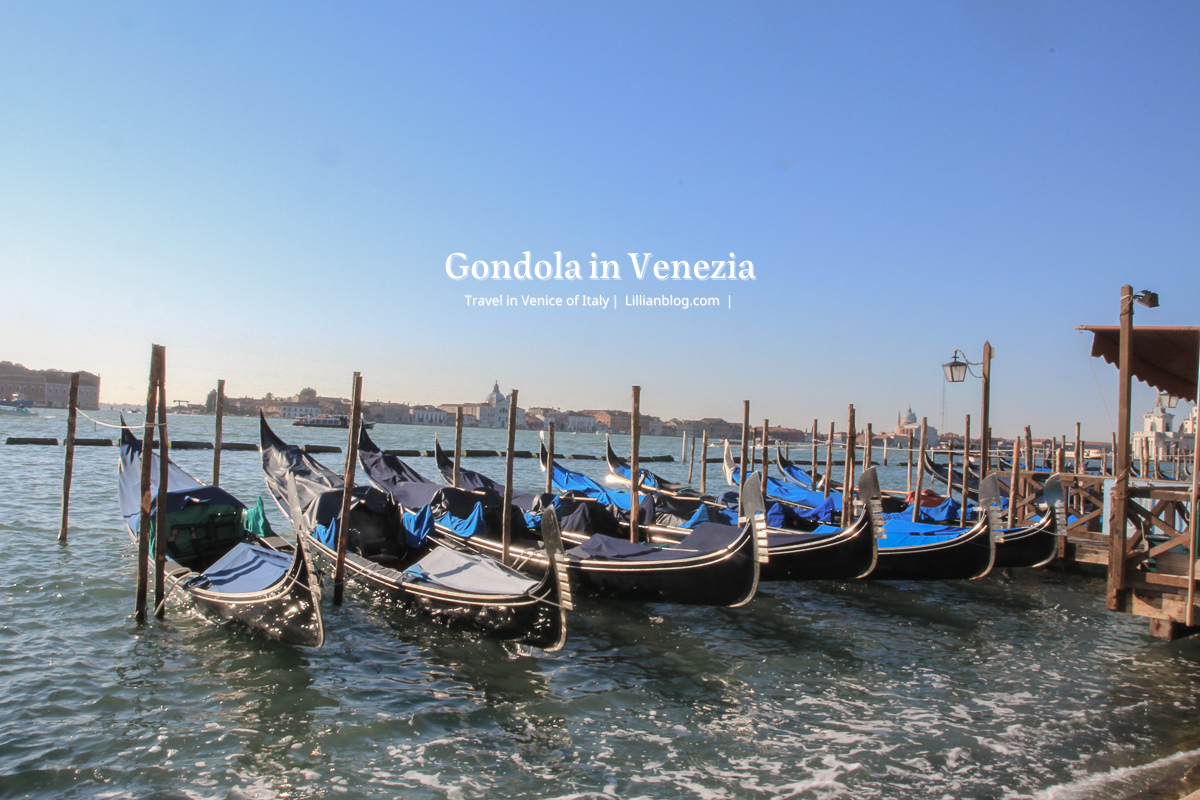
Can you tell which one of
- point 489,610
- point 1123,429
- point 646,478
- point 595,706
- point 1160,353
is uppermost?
point 1160,353

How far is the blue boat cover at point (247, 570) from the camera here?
4.98 m

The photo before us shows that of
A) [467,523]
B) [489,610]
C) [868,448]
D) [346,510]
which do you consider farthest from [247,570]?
[868,448]

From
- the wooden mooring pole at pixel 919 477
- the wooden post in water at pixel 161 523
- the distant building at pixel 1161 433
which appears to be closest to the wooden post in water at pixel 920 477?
the wooden mooring pole at pixel 919 477

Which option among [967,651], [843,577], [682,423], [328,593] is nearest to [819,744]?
[967,651]

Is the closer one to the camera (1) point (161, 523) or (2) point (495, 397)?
(1) point (161, 523)

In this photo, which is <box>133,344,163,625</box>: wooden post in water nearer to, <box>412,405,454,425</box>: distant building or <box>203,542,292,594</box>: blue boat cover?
<box>203,542,292,594</box>: blue boat cover

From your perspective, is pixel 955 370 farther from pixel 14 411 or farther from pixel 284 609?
pixel 14 411

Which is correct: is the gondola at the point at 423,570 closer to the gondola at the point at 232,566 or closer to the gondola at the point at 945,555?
the gondola at the point at 232,566


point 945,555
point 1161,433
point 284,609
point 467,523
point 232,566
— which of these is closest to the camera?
point 284,609

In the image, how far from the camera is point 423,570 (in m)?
5.79

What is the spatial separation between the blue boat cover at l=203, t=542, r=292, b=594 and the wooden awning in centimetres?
592

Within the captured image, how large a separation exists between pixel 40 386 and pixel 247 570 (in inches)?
3567

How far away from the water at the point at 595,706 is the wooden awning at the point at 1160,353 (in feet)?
6.72

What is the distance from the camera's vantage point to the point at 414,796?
3264mm
